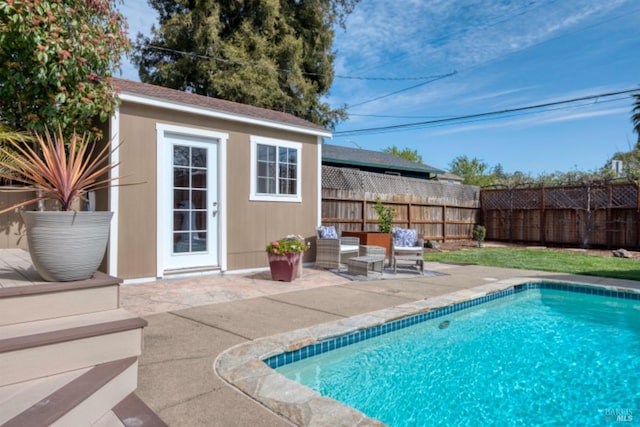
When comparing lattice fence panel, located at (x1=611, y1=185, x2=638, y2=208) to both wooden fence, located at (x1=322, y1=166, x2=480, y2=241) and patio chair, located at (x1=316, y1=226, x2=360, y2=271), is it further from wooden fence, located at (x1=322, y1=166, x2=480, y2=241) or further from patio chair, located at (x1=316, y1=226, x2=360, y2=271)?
patio chair, located at (x1=316, y1=226, x2=360, y2=271)

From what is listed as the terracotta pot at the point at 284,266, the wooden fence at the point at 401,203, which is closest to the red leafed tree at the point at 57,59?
the terracotta pot at the point at 284,266

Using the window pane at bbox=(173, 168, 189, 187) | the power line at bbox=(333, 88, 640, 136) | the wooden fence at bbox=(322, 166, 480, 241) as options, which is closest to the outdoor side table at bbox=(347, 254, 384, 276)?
the wooden fence at bbox=(322, 166, 480, 241)

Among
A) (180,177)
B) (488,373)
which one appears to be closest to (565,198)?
(488,373)

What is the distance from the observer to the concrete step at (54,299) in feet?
7.54

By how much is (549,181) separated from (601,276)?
467 inches

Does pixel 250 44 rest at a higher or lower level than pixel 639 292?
higher

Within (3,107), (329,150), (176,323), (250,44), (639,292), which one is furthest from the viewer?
(329,150)

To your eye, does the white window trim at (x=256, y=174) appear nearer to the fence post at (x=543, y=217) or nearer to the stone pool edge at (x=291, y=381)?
the stone pool edge at (x=291, y=381)

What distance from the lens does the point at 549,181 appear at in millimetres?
17562

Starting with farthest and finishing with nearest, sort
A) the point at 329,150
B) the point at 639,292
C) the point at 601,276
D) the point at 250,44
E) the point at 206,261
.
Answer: the point at 329,150
the point at 250,44
the point at 601,276
the point at 206,261
the point at 639,292

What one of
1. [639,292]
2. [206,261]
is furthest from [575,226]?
[206,261]

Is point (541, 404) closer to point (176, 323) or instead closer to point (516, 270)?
point (176, 323)

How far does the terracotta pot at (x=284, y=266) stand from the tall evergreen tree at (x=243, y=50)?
1011 cm

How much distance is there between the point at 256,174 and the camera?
7066 mm
